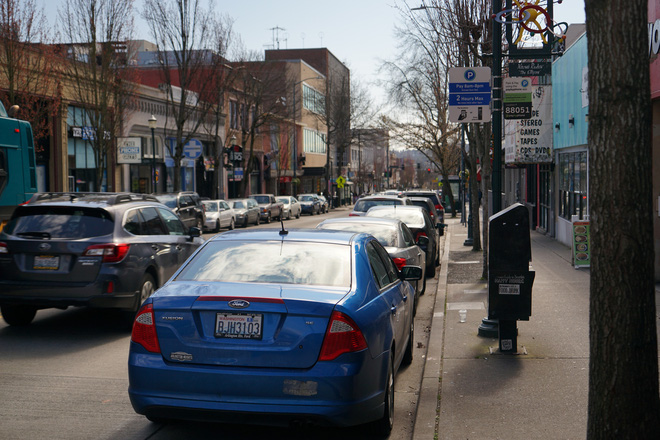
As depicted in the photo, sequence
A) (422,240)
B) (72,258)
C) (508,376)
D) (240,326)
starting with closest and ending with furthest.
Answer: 1. (240,326)
2. (508,376)
3. (72,258)
4. (422,240)

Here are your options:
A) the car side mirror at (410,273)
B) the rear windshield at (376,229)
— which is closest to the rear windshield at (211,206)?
the rear windshield at (376,229)

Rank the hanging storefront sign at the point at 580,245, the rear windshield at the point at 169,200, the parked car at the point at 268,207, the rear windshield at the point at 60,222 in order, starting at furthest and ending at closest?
the parked car at the point at 268,207 < the rear windshield at the point at 169,200 < the hanging storefront sign at the point at 580,245 < the rear windshield at the point at 60,222

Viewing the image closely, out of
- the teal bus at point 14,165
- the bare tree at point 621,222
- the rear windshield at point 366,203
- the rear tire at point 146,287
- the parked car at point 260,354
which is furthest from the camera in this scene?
the rear windshield at point 366,203

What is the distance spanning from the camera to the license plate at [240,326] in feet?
16.1

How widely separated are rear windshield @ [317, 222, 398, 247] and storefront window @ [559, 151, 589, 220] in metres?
7.58

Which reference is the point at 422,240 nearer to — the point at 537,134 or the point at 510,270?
the point at 510,270

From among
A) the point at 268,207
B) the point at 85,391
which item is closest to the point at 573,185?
the point at 85,391

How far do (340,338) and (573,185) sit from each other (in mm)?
17349

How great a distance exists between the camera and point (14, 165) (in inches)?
521

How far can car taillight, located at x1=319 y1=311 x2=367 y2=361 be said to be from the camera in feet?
15.9

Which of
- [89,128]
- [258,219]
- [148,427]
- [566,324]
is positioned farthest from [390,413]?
[258,219]

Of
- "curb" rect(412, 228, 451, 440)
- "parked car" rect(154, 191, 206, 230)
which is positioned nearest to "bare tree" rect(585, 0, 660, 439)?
"curb" rect(412, 228, 451, 440)

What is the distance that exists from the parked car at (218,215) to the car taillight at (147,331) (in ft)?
91.7

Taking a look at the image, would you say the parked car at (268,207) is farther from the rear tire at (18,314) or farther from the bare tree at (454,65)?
the rear tire at (18,314)
